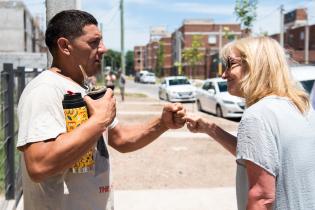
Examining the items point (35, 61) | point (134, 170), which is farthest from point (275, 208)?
point (35, 61)

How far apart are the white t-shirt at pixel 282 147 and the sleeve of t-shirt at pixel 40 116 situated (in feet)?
2.78

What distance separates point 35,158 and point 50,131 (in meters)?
0.13

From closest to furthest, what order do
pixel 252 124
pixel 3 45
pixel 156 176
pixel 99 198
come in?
pixel 252 124
pixel 99 198
pixel 156 176
pixel 3 45

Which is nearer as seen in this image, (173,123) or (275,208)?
(275,208)

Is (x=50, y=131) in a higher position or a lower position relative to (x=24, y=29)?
lower

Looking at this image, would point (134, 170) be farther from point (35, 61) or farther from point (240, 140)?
point (35, 61)

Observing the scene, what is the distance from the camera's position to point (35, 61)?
890 inches

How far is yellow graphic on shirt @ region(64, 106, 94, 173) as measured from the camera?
2.23 meters

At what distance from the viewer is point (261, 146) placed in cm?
226

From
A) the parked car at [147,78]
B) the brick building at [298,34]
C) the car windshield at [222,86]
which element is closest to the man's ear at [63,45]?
the car windshield at [222,86]

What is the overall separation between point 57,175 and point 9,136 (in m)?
4.01

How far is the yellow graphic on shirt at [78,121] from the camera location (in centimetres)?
223

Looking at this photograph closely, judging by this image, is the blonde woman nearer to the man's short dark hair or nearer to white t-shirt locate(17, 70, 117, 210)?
white t-shirt locate(17, 70, 117, 210)

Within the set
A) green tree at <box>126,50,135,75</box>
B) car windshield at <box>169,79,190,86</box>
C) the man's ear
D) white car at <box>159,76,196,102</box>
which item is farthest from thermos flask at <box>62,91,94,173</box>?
green tree at <box>126,50,135,75</box>
